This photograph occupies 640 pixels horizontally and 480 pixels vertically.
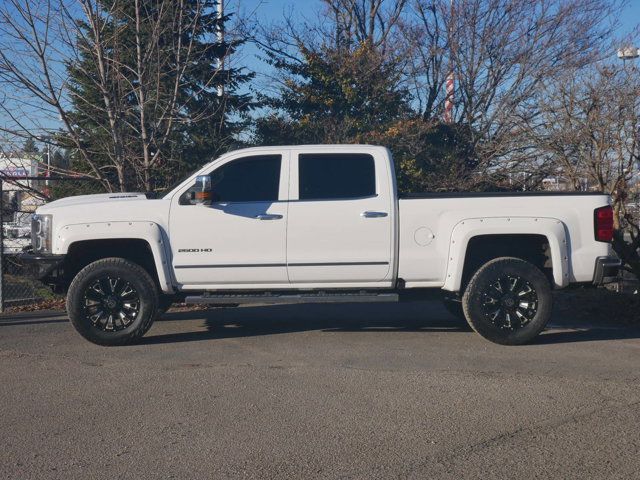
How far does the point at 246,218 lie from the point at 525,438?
400 cm

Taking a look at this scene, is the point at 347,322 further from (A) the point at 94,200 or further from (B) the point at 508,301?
(A) the point at 94,200

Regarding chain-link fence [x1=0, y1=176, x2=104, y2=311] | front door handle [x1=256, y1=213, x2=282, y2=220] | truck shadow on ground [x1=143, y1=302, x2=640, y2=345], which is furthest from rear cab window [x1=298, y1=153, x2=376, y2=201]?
chain-link fence [x1=0, y1=176, x2=104, y2=311]

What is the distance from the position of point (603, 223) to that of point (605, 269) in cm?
48

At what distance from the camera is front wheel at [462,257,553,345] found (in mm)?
8055

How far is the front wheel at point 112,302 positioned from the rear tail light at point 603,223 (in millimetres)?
4691

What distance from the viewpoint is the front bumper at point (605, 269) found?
26.2 ft

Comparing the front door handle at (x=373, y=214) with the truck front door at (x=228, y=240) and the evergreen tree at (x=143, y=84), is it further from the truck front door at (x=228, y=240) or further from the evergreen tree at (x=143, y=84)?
the evergreen tree at (x=143, y=84)

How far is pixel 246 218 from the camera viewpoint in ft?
26.7

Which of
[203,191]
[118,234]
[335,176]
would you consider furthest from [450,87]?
[118,234]

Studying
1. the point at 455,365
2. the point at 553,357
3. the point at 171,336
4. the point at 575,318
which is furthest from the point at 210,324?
the point at 575,318

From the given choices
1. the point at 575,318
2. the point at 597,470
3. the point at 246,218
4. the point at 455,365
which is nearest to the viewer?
the point at 597,470

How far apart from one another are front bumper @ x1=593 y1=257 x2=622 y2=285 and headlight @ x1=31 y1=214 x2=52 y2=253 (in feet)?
18.9

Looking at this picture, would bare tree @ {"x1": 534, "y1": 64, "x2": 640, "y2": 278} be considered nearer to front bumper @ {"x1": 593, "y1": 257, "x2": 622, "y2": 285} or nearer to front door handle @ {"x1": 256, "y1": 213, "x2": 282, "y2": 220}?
front bumper @ {"x1": 593, "y1": 257, "x2": 622, "y2": 285}

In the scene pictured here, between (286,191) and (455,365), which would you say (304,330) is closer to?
(286,191)
